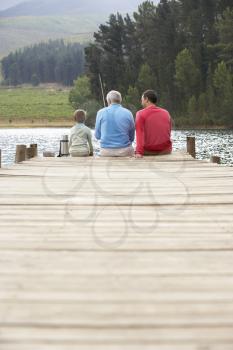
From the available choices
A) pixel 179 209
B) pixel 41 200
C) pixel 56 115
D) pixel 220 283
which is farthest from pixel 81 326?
pixel 56 115

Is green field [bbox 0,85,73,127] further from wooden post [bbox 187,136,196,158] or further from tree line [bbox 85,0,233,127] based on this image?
wooden post [bbox 187,136,196,158]

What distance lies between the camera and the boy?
12.1m

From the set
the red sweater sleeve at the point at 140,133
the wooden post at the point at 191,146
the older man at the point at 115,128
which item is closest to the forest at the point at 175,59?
the wooden post at the point at 191,146

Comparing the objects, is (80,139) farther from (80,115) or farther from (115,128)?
(115,128)

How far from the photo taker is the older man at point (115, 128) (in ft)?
36.5

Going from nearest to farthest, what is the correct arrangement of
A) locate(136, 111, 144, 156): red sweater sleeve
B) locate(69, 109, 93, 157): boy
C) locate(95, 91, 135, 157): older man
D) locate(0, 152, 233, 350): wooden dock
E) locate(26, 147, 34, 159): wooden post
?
locate(0, 152, 233, 350): wooden dock, locate(136, 111, 144, 156): red sweater sleeve, locate(95, 91, 135, 157): older man, locate(69, 109, 93, 157): boy, locate(26, 147, 34, 159): wooden post

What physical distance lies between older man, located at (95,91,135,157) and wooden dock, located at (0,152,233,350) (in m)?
4.47

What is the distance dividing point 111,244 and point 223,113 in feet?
208

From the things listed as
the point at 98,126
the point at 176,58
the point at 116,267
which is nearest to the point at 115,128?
the point at 98,126

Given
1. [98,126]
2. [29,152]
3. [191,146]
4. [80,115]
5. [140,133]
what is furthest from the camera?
[191,146]

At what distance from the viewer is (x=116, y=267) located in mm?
3453

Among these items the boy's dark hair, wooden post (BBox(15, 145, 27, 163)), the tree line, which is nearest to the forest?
the tree line

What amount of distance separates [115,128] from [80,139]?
1.21 m

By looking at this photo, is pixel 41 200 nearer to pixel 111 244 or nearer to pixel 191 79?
pixel 111 244
